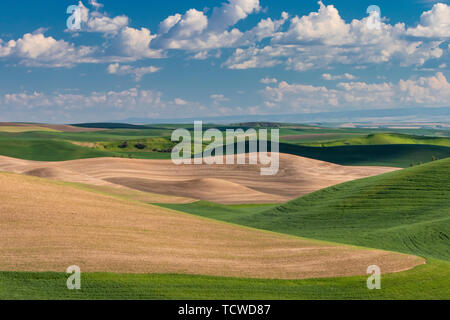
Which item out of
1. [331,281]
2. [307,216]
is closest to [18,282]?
[331,281]

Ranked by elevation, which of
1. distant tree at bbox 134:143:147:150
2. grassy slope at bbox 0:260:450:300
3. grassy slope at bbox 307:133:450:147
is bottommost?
grassy slope at bbox 0:260:450:300

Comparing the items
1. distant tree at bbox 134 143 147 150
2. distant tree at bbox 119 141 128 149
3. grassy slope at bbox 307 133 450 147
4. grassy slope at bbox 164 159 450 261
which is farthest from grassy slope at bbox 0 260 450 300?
grassy slope at bbox 307 133 450 147

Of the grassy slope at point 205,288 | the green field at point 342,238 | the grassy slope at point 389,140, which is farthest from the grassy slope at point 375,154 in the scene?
the grassy slope at point 205,288

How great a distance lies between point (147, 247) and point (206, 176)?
51.5 meters

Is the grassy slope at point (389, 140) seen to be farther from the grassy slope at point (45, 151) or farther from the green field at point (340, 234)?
the grassy slope at point (45, 151)

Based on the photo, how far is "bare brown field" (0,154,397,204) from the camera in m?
63.3

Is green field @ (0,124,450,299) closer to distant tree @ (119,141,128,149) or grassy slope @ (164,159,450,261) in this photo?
grassy slope @ (164,159,450,261)

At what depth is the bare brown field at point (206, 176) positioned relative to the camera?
63.3 meters

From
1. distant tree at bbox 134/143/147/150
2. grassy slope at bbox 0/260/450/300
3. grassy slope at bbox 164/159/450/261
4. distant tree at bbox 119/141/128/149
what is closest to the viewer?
grassy slope at bbox 0/260/450/300

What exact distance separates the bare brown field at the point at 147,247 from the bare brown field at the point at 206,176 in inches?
1121

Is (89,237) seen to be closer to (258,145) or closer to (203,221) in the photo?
(203,221)

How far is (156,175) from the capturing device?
74438mm

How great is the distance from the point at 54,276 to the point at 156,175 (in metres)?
56.4

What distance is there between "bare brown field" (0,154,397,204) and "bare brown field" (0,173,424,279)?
28485 mm
